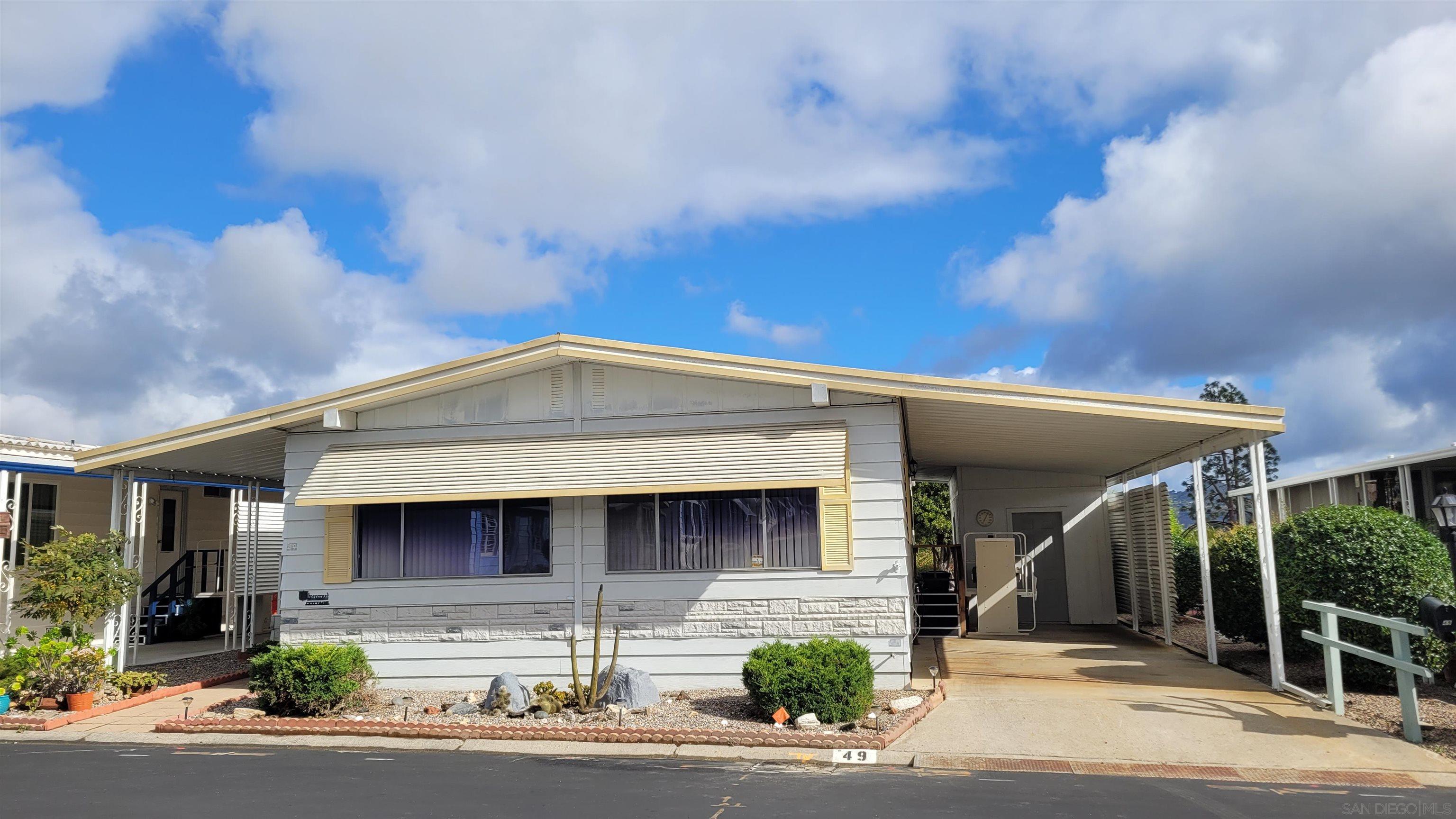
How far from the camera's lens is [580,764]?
728cm

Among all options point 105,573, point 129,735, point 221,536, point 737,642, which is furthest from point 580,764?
point 221,536

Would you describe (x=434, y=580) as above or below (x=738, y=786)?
above

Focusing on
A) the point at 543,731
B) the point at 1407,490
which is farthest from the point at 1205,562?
the point at 1407,490

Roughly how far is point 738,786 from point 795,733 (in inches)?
51.0

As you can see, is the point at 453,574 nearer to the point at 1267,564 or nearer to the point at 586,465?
the point at 586,465

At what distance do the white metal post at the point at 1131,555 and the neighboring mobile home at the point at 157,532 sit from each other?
1274cm

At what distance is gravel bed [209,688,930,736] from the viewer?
8195 mm

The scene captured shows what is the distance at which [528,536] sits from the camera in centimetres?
1016

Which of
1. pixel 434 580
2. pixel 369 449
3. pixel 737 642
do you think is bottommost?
pixel 737 642

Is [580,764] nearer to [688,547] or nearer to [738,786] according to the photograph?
[738,786]

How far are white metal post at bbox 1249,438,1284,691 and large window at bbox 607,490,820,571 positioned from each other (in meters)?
4.03

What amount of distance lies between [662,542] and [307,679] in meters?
3.52

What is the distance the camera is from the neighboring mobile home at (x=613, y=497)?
9406 millimetres

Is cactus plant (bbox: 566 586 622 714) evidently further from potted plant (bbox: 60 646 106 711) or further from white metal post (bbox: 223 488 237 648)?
white metal post (bbox: 223 488 237 648)
